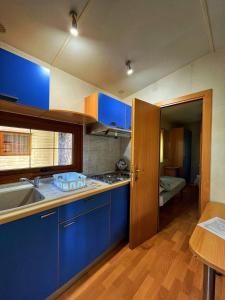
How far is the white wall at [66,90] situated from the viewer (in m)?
1.71

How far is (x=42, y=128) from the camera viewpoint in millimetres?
1644

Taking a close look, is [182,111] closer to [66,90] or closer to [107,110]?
[107,110]

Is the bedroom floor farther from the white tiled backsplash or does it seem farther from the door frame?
the white tiled backsplash

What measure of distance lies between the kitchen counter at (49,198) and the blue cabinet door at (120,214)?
144 millimetres

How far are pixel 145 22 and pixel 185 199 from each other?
379 cm

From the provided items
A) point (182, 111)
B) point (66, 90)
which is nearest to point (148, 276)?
point (66, 90)

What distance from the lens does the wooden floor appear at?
4.02 ft

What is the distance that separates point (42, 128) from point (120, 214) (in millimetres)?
1439

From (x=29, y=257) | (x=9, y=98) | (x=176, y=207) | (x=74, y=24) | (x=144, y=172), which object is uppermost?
(x=74, y=24)

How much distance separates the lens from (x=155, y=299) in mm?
1188

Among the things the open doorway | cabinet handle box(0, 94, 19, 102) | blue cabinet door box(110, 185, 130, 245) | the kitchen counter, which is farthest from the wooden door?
the open doorway

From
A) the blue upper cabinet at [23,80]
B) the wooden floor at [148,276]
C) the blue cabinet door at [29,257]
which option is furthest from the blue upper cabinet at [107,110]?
the wooden floor at [148,276]

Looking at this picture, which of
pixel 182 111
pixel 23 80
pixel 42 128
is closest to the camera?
pixel 23 80

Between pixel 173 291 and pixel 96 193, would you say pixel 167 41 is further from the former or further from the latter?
pixel 173 291
